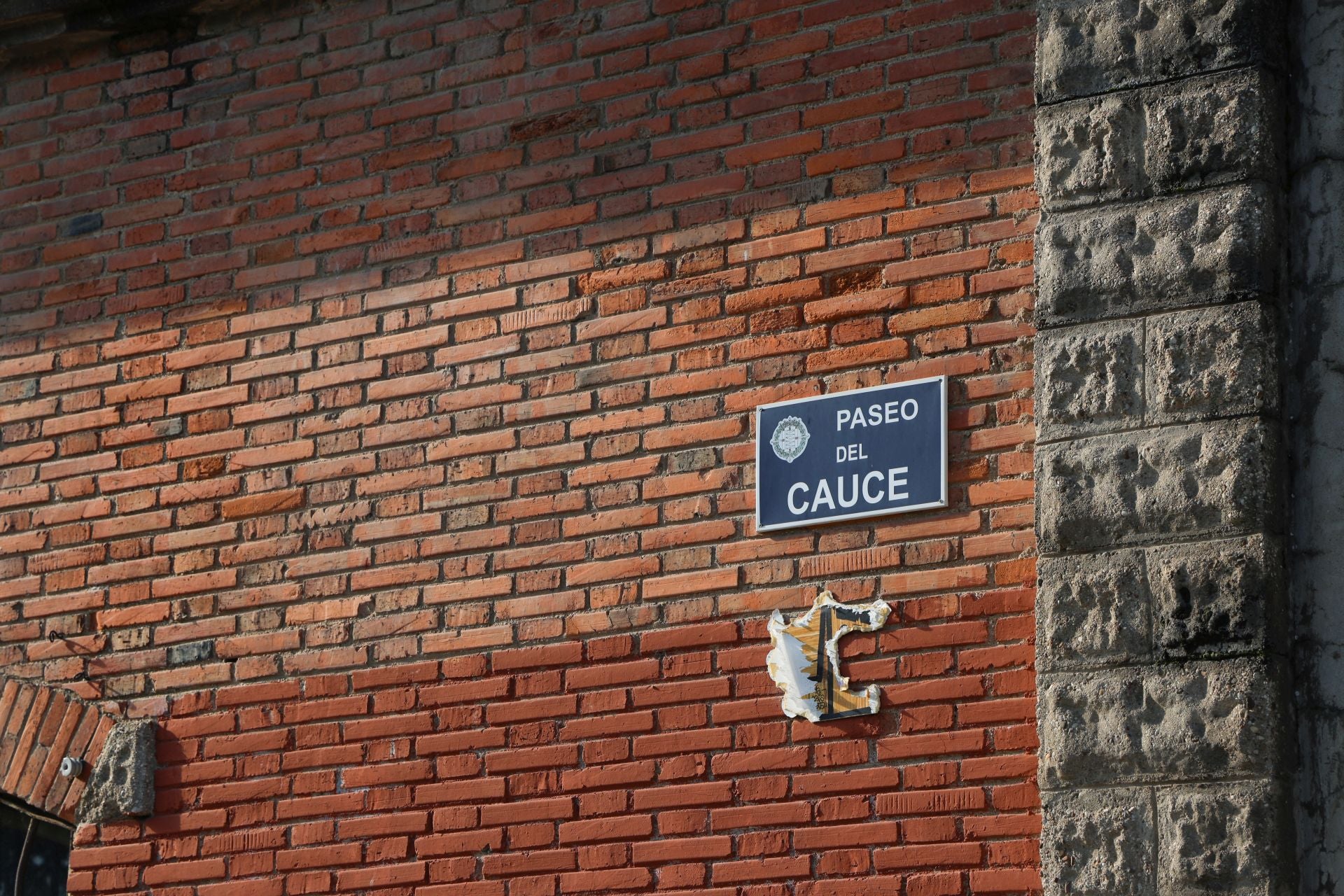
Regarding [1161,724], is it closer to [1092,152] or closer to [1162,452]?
[1162,452]

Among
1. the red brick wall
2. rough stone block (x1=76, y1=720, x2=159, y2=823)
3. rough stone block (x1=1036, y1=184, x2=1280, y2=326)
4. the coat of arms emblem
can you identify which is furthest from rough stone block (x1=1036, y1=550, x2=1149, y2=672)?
rough stone block (x1=76, y1=720, x2=159, y2=823)

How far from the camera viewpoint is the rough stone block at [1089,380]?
4410 millimetres

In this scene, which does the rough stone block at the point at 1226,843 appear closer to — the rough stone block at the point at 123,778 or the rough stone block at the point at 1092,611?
the rough stone block at the point at 1092,611

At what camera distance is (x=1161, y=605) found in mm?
4246

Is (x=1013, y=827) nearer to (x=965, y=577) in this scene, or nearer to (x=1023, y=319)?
(x=965, y=577)

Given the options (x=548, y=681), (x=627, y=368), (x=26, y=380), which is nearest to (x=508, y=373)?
(x=627, y=368)

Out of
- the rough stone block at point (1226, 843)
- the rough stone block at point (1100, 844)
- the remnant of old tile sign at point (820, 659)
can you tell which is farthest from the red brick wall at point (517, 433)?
the rough stone block at point (1226, 843)

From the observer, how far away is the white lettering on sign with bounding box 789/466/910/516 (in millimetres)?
4852

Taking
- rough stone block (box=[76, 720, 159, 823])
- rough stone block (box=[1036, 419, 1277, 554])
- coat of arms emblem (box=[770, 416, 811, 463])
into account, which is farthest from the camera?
rough stone block (box=[76, 720, 159, 823])

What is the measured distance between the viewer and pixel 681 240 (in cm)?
532

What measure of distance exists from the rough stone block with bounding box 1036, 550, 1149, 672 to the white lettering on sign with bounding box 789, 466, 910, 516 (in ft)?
1.87

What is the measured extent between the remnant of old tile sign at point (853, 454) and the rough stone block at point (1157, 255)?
468mm

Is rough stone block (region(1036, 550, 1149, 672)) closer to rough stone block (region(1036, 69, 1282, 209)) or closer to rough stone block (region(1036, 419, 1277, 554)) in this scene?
rough stone block (region(1036, 419, 1277, 554))

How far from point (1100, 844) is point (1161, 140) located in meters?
1.69
